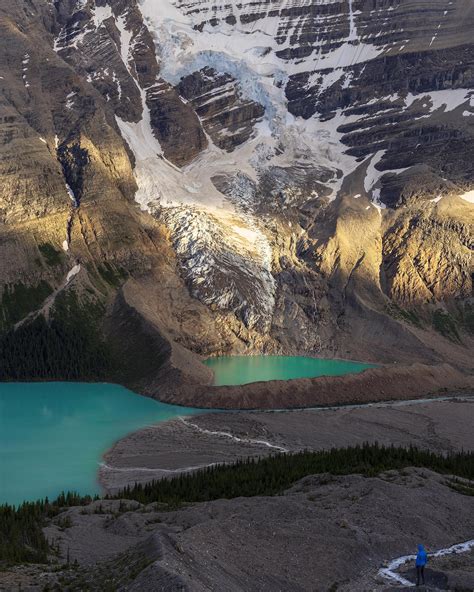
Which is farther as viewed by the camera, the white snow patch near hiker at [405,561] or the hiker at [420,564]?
the white snow patch near hiker at [405,561]

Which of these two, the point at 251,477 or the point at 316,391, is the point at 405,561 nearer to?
the point at 251,477

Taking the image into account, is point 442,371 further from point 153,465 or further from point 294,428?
point 153,465

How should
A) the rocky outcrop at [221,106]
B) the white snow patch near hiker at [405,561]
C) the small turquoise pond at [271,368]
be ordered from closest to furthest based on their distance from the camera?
the white snow patch near hiker at [405,561], the small turquoise pond at [271,368], the rocky outcrop at [221,106]

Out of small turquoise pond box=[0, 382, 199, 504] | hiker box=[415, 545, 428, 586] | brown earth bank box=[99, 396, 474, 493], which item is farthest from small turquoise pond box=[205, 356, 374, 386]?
hiker box=[415, 545, 428, 586]

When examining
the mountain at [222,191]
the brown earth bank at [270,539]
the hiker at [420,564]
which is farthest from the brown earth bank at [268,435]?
the hiker at [420,564]

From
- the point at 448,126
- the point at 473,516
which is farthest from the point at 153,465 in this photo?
the point at 448,126

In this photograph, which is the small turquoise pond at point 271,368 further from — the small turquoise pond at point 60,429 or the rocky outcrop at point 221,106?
the rocky outcrop at point 221,106
